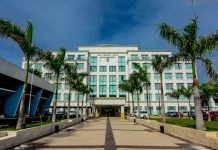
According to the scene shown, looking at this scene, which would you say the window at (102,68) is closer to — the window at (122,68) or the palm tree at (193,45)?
the window at (122,68)

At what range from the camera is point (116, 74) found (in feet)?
262

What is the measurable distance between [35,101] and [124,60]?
44999 mm

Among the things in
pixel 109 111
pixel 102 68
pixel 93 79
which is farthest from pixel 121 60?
pixel 109 111

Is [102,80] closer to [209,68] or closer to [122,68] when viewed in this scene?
[122,68]

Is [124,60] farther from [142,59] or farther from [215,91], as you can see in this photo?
[215,91]

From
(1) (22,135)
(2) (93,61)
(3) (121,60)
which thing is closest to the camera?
(1) (22,135)

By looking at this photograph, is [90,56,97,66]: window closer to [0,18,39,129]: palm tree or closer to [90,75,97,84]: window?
[90,75,97,84]: window

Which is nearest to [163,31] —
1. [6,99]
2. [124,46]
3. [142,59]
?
[6,99]

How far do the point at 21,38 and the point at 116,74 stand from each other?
6412 centimetres

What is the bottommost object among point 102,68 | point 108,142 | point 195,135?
point 108,142

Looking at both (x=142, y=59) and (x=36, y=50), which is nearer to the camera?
(x=36, y=50)

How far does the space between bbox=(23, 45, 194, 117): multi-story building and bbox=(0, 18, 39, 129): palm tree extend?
55649 millimetres

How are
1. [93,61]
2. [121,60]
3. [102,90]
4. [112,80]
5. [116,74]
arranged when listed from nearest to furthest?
[102,90], [112,80], [116,74], [93,61], [121,60]

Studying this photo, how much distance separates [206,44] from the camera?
52.3 feet
